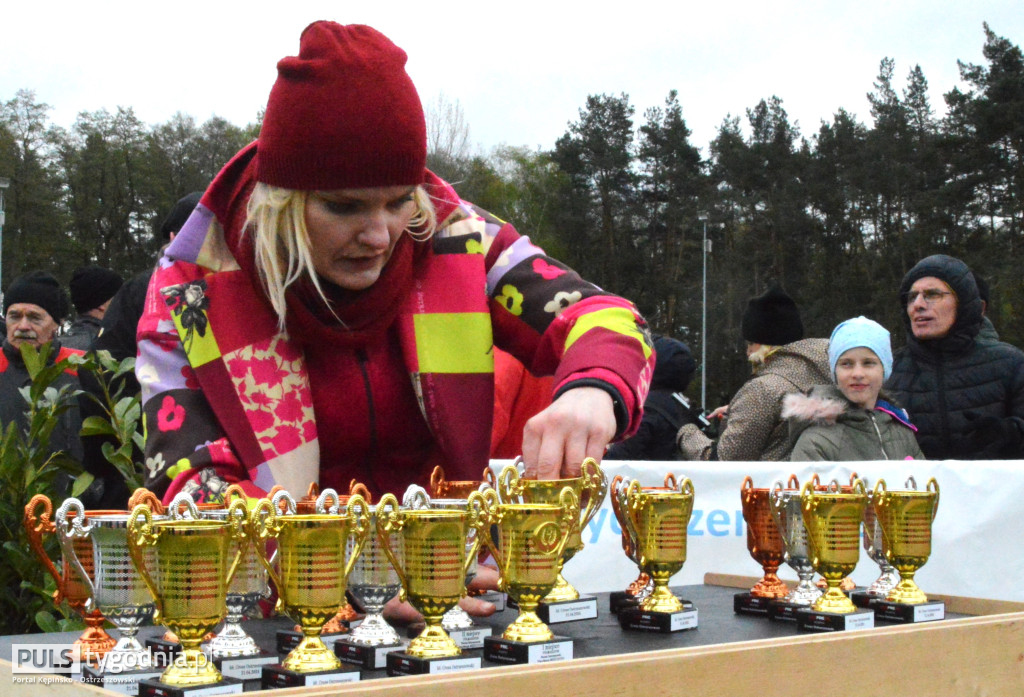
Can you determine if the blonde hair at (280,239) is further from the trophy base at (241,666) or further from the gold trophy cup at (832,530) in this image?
the gold trophy cup at (832,530)

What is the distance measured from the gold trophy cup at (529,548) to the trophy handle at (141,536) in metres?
0.50

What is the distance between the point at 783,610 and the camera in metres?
2.02

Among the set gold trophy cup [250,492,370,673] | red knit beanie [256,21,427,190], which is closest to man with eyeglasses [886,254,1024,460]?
red knit beanie [256,21,427,190]

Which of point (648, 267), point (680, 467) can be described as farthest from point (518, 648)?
point (648, 267)

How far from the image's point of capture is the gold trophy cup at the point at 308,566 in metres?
1.45

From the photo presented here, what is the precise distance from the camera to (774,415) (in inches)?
207

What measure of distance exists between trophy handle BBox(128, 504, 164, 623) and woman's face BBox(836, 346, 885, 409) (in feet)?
12.2

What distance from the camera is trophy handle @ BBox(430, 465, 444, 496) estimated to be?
79.8 inches

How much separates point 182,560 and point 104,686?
0.18m

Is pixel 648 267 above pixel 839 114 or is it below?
below

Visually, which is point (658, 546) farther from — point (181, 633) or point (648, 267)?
point (648, 267)

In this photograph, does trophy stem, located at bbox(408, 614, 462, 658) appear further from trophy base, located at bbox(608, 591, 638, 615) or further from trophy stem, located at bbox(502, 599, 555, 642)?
trophy base, located at bbox(608, 591, 638, 615)

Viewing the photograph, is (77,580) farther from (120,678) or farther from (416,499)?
(416,499)

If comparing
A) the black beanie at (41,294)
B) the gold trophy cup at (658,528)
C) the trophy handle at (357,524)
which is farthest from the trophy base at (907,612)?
the black beanie at (41,294)
